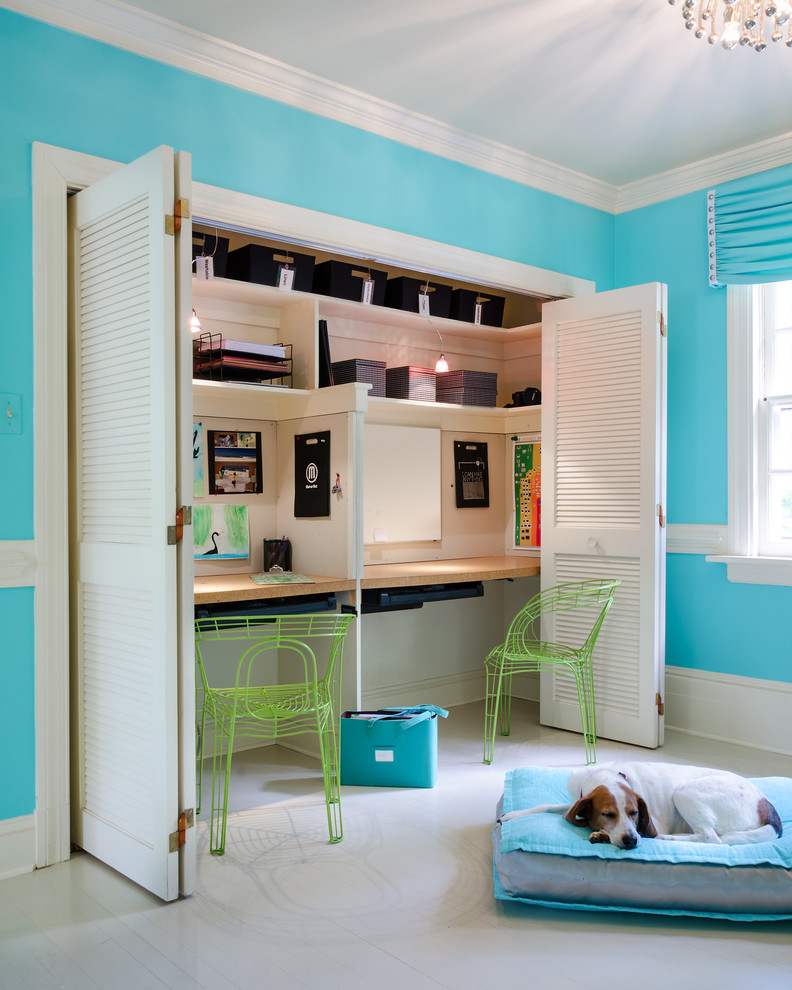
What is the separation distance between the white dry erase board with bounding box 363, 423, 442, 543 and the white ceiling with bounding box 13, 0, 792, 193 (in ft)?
4.99

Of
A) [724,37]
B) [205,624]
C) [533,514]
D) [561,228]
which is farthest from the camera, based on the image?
[533,514]

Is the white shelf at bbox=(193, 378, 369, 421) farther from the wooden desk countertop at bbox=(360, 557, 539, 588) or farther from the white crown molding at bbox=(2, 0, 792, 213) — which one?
the white crown molding at bbox=(2, 0, 792, 213)

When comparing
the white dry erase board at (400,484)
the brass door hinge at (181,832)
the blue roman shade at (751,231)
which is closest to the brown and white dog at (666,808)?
the brass door hinge at (181,832)

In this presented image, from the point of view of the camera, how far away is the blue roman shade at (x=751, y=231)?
Answer: 403 cm

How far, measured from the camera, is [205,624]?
11.1 ft

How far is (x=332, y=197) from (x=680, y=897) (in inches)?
113

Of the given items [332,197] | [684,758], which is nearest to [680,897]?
[684,758]

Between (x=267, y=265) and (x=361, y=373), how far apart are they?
0.67 meters

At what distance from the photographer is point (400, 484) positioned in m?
4.55

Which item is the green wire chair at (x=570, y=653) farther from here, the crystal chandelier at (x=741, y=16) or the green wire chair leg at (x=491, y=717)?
the crystal chandelier at (x=741, y=16)

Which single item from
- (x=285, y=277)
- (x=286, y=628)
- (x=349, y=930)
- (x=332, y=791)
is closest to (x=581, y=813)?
(x=349, y=930)

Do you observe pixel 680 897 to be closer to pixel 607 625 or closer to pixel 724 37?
pixel 607 625

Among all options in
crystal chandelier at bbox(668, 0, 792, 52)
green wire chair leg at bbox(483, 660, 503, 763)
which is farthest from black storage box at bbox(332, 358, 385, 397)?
crystal chandelier at bbox(668, 0, 792, 52)

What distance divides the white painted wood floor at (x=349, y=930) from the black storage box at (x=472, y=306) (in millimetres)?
2569
